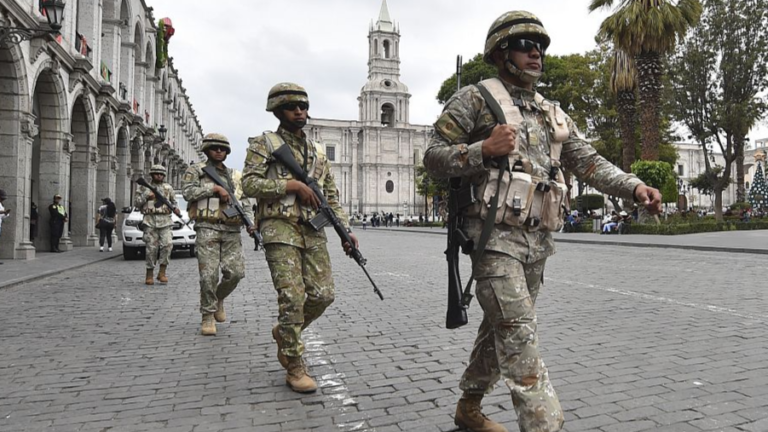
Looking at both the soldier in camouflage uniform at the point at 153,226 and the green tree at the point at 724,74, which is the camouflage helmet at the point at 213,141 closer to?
the soldier in camouflage uniform at the point at 153,226

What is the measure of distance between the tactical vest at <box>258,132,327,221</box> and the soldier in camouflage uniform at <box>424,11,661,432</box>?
139cm

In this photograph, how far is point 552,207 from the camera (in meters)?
2.69

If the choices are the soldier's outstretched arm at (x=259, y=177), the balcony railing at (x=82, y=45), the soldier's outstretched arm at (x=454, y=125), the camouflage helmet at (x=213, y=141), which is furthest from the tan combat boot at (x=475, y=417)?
the balcony railing at (x=82, y=45)

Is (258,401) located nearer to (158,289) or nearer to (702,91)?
(158,289)

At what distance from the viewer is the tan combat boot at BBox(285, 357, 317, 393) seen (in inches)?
146

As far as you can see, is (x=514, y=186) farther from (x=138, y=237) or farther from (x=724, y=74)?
(x=724, y=74)

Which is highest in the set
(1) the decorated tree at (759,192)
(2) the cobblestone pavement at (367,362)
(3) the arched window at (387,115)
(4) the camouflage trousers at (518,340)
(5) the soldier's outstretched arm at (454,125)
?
(3) the arched window at (387,115)

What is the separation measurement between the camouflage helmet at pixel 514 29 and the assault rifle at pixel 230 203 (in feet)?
12.4

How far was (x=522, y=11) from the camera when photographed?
2.80 metres

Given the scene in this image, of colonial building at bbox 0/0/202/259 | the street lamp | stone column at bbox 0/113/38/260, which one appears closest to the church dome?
colonial building at bbox 0/0/202/259

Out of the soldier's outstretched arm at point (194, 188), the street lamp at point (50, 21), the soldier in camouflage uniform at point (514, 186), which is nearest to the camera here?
the soldier in camouflage uniform at point (514, 186)

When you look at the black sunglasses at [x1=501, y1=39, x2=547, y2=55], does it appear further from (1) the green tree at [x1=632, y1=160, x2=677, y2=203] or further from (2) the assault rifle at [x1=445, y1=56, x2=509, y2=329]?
(1) the green tree at [x1=632, y1=160, x2=677, y2=203]

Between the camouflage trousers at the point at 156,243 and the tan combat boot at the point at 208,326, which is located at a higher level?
the camouflage trousers at the point at 156,243

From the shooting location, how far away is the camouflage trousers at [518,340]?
2.29 metres
